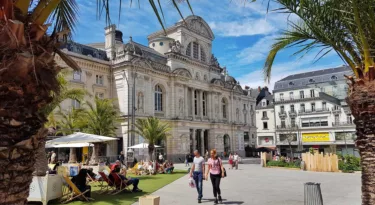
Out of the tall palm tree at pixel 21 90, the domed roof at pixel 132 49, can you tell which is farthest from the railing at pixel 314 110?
the tall palm tree at pixel 21 90

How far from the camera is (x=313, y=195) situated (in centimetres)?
699

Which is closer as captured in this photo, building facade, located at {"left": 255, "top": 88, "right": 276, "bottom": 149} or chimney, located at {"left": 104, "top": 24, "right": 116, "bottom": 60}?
chimney, located at {"left": 104, "top": 24, "right": 116, "bottom": 60}

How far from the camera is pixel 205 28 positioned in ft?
157

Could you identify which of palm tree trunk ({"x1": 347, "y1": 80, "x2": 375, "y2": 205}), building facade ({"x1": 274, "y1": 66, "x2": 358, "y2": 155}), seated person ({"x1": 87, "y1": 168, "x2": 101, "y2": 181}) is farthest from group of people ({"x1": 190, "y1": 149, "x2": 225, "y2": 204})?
building facade ({"x1": 274, "y1": 66, "x2": 358, "y2": 155})

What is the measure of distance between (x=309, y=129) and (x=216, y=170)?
166ft

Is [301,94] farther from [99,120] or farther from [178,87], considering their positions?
[99,120]

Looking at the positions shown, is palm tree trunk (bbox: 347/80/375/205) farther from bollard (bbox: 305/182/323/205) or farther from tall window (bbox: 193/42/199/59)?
tall window (bbox: 193/42/199/59)

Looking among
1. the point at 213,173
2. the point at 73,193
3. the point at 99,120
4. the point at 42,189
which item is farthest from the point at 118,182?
the point at 99,120

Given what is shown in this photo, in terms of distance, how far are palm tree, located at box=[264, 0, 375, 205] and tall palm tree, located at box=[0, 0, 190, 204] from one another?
13.2ft

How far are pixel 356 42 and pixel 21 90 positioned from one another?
5.70 meters

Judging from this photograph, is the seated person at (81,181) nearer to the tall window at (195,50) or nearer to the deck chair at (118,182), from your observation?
the deck chair at (118,182)

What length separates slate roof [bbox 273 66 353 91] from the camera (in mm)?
55356

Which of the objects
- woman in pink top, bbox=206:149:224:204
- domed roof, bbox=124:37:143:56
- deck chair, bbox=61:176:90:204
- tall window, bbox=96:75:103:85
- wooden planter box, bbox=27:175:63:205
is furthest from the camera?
domed roof, bbox=124:37:143:56

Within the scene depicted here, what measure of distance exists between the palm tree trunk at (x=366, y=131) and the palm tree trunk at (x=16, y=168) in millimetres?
5310
